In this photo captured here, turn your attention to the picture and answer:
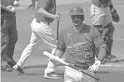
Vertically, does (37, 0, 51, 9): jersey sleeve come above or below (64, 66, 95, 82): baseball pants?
above

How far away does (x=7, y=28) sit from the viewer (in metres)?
9.12

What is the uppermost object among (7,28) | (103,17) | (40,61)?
(103,17)

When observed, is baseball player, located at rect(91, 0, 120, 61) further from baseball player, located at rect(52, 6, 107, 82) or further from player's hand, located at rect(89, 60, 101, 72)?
player's hand, located at rect(89, 60, 101, 72)

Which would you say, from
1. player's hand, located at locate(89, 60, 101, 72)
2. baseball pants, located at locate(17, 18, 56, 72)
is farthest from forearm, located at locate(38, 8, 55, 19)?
player's hand, located at locate(89, 60, 101, 72)

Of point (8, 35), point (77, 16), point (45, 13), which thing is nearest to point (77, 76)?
point (77, 16)

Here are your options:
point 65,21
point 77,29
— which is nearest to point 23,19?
point 65,21

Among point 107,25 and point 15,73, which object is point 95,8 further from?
point 15,73

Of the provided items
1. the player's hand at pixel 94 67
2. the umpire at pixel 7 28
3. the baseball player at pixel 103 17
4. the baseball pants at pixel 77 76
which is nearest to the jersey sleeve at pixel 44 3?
the umpire at pixel 7 28

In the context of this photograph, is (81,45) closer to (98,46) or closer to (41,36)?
(98,46)

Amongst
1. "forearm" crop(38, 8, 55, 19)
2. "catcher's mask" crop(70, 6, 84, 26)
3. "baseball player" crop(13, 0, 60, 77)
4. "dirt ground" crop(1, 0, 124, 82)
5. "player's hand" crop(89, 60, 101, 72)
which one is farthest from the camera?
"dirt ground" crop(1, 0, 124, 82)

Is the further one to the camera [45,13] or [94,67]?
[45,13]

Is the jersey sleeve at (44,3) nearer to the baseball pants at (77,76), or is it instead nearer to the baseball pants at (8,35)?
the baseball pants at (8,35)

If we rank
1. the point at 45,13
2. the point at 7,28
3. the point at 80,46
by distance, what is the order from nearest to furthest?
1. the point at 80,46
2. the point at 45,13
3. the point at 7,28

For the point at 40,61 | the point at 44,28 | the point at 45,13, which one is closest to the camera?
the point at 45,13
